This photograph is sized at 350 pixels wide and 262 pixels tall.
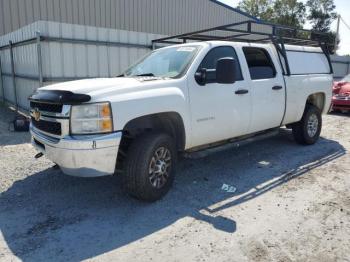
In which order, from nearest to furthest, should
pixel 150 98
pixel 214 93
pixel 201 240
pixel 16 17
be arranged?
pixel 201 240 → pixel 150 98 → pixel 214 93 → pixel 16 17

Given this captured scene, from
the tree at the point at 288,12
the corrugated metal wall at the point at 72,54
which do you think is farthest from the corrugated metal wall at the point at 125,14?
the tree at the point at 288,12

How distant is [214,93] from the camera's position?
4.76 m

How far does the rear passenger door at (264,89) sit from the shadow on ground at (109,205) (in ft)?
2.47

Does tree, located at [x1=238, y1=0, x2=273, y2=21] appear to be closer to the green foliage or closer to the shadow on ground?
the green foliage

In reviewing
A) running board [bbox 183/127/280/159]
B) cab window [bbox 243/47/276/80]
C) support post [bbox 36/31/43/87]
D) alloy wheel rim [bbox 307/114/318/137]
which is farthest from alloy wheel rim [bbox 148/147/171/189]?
support post [bbox 36/31/43/87]

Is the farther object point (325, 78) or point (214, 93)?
point (325, 78)

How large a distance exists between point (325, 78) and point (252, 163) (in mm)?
2880

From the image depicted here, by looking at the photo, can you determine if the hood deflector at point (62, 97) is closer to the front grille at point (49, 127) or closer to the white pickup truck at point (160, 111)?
the white pickup truck at point (160, 111)

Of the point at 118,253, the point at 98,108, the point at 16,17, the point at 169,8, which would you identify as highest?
the point at 169,8

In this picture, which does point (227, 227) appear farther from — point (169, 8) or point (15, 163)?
point (169, 8)

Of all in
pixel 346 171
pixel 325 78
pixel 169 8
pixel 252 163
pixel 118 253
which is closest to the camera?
pixel 118 253

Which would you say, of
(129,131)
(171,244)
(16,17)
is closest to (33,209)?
(129,131)

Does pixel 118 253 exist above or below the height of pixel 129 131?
below

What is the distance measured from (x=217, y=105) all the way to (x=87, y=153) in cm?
203
